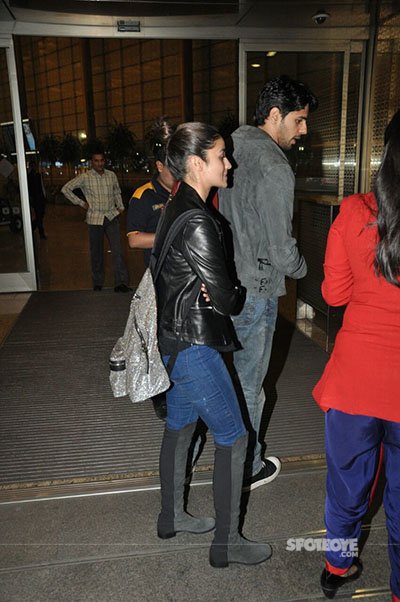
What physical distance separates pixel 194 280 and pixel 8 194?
6.58 m

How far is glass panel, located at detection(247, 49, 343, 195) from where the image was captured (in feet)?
23.3

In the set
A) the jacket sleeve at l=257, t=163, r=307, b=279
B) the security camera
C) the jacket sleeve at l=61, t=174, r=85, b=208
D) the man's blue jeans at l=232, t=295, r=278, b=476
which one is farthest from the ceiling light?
the man's blue jeans at l=232, t=295, r=278, b=476

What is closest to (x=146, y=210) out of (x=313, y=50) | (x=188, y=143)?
(x=188, y=143)

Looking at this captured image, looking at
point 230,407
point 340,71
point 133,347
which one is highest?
point 340,71

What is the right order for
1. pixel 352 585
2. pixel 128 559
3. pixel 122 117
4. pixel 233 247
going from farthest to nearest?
pixel 122 117
pixel 233 247
pixel 128 559
pixel 352 585

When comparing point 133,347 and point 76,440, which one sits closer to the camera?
point 133,347

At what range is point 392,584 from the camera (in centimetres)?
193

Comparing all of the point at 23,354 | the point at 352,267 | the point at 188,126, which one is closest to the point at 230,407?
the point at 352,267

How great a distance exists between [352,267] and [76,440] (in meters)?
2.31

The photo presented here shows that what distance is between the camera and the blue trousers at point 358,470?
179 cm

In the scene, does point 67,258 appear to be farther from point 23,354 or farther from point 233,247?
point 233,247

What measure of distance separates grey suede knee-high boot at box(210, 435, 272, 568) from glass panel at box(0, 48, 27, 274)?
6181 mm

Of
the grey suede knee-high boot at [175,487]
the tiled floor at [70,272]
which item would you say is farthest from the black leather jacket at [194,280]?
the tiled floor at [70,272]

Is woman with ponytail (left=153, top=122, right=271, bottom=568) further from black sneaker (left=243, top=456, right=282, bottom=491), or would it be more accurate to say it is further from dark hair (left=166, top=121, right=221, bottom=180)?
black sneaker (left=243, top=456, right=282, bottom=491)
